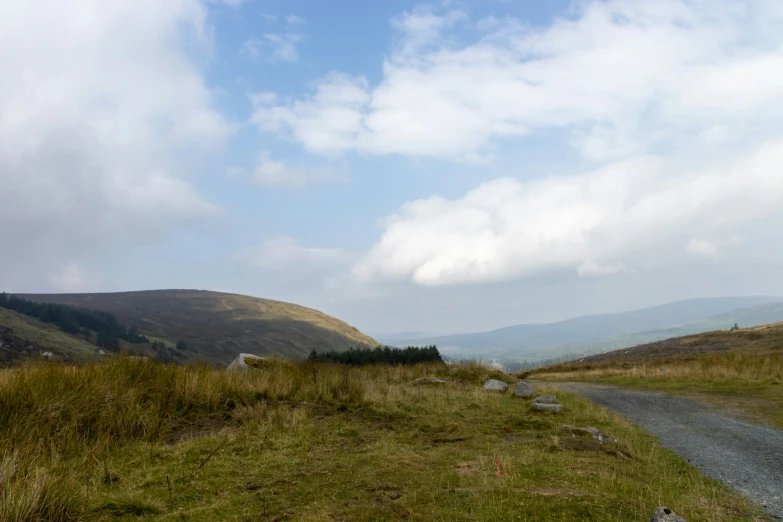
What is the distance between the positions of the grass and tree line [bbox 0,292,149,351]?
96.9m

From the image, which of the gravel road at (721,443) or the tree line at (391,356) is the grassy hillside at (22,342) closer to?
the tree line at (391,356)

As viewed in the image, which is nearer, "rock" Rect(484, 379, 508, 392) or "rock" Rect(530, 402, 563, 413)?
"rock" Rect(530, 402, 563, 413)

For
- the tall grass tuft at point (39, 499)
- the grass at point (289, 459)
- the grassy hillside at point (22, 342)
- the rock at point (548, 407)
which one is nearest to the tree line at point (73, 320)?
the grassy hillside at point (22, 342)

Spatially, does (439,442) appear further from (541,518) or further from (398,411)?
(541,518)

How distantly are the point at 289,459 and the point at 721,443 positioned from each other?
8545 millimetres

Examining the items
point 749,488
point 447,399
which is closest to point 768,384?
point 447,399

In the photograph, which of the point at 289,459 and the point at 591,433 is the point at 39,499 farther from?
the point at 591,433

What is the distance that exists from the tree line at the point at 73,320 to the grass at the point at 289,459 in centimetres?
9687

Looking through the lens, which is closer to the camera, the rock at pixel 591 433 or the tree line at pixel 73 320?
the rock at pixel 591 433

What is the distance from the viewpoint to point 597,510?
4711 millimetres

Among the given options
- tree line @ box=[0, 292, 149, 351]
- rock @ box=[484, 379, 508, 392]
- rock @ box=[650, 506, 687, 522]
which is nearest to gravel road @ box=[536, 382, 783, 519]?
rock @ box=[650, 506, 687, 522]

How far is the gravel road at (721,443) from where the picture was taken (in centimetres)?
641

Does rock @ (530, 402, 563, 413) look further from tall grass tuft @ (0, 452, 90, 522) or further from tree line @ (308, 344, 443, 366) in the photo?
tree line @ (308, 344, 443, 366)

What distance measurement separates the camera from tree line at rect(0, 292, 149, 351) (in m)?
98.8
